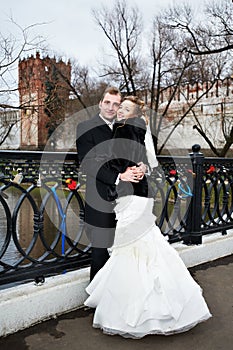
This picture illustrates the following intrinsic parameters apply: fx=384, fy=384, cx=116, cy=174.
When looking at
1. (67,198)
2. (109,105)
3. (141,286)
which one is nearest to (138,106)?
(109,105)

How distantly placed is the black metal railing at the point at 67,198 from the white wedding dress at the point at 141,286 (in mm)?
544

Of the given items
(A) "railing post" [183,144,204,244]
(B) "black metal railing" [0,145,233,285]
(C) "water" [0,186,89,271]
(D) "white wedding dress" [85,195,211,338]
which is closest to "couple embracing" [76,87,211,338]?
(D) "white wedding dress" [85,195,211,338]

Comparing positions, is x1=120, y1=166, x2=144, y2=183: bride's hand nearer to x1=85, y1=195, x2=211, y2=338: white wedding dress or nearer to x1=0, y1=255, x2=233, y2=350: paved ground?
x1=85, y1=195, x2=211, y2=338: white wedding dress

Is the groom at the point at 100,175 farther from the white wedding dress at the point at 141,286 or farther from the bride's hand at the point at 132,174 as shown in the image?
the white wedding dress at the point at 141,286

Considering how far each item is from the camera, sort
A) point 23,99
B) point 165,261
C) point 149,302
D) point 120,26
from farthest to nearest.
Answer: point 120,26, point 23,99, point 165,261, point 149,302

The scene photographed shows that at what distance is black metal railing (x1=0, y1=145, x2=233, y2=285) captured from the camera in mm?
3156

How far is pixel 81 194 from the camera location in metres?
3.79

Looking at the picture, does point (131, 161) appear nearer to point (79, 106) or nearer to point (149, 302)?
point (149, 302)

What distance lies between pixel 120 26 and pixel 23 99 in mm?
15372

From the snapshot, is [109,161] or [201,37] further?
[201,37]

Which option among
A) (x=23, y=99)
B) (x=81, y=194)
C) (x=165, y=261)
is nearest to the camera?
Answer: (x=165, y=261)

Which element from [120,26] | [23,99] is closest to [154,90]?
[120,26]

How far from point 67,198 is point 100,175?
0.60m

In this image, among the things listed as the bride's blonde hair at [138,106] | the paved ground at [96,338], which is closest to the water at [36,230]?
the paved ground at [96,338]
